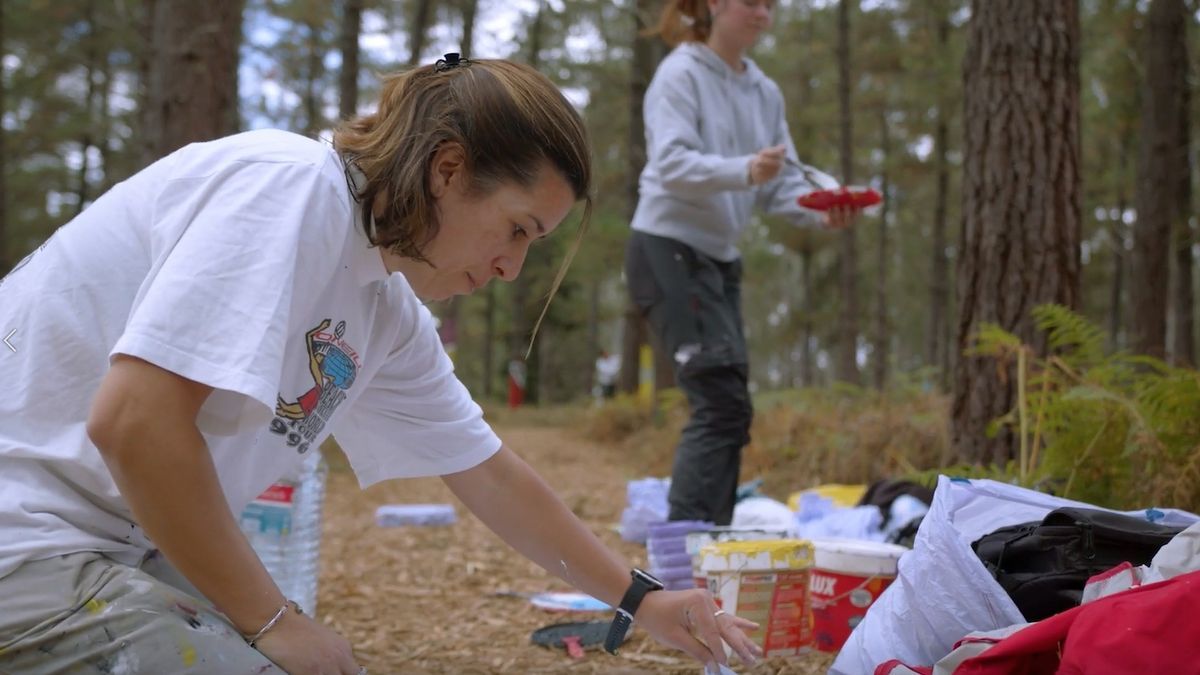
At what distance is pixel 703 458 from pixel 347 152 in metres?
2.46

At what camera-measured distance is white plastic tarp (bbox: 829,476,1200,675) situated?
2.14 m

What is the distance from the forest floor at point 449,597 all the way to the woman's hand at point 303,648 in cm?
132

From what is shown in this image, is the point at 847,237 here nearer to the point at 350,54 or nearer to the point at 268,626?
the point at 350,54

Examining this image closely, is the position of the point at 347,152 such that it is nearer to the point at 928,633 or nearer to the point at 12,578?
the point at 12,578

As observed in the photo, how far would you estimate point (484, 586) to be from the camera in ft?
13.7

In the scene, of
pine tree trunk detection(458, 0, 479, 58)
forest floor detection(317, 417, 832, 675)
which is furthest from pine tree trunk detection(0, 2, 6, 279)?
forest floor detection(317, 417, 832, 675)

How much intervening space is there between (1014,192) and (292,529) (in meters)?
3.12

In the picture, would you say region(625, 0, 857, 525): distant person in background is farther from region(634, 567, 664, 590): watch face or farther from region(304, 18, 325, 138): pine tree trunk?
region(304, 18, 325, 138): pine tree trunk

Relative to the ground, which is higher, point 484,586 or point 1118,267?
point 1118,267

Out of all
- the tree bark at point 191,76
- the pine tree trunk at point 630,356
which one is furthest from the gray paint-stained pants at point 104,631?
the pine tree trunk at point 630,356

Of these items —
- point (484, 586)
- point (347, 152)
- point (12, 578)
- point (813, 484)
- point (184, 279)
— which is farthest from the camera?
point (813, 484)

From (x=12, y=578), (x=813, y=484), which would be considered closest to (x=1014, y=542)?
(x=12, y=578)

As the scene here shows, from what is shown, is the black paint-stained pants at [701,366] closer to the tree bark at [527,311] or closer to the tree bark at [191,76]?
the tree bark at [191,76]

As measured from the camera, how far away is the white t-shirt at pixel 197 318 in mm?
1440
